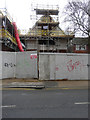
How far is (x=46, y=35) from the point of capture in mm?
20562

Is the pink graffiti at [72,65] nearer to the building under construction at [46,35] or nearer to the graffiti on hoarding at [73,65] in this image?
the graffiti on hoarding at [73,65]

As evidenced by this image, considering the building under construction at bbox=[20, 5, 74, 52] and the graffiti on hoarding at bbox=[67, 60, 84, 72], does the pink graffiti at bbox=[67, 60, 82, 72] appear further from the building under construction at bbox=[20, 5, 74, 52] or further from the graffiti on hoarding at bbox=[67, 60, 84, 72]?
the building under construction at bbox=[20, 5, 74, 52]

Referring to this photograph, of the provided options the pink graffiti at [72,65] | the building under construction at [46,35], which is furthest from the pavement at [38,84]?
the building under construction at [46,35]

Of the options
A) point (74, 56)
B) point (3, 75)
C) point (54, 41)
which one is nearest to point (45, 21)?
point (54, 41)

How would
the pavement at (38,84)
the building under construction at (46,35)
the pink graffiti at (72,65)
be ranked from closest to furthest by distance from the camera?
1. the pavement at (38,84)
2. the pink graffiti at (72,65)
3. the building under construction at (46,35)

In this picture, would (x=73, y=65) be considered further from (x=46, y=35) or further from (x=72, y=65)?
(x=46, y=35)

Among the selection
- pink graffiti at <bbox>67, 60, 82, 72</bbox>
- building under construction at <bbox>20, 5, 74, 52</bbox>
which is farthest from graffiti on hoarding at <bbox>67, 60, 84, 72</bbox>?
building under construction at <bbox>20, 5, 74, 52</bbox>

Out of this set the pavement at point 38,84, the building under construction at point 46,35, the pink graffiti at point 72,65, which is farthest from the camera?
the building under construction at point 46,35

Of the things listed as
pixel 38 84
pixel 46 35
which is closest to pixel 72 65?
pixel 38 84

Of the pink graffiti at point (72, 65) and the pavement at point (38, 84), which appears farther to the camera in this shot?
the pink graffiti at point (72, 65)

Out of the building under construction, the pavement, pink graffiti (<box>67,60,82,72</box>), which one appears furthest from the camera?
the building under construction

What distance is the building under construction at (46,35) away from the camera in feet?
68.1

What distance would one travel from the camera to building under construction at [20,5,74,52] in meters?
20.8

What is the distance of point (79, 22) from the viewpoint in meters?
17.8
